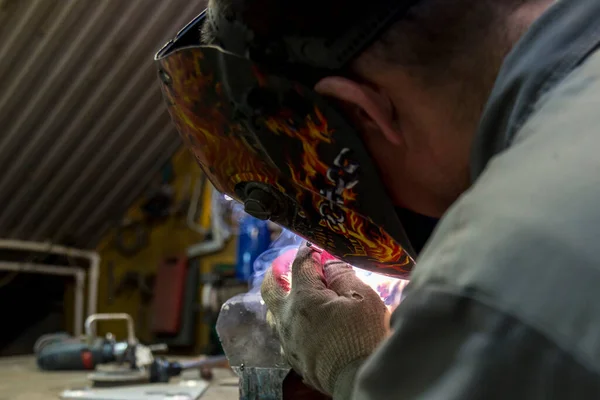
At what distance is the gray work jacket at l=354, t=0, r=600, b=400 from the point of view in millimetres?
251

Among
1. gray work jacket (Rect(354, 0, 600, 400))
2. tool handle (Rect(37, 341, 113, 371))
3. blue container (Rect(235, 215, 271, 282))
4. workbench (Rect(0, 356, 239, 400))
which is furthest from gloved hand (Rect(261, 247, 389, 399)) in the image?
blue container (Rect(235, 215, 271, 282))

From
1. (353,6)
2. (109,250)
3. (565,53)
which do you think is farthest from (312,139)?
(109,250)

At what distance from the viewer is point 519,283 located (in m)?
0.26

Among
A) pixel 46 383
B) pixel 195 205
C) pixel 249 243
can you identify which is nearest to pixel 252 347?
pixel 46 383

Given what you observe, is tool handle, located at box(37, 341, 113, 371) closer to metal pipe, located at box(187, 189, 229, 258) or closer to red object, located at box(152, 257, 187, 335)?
red object, located at box(152, 257, 187, 335)

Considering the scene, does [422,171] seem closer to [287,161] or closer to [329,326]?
[287,161]

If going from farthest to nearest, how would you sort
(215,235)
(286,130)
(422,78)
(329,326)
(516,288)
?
1. (215,235)
2. (329,326)
3. (286,130)
4. (422,78)
5. (516,288)

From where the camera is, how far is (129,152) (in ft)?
11.3

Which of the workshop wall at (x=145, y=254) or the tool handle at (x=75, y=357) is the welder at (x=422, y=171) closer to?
the tool handle at (x=75, y=357)

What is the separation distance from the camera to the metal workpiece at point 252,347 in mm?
891

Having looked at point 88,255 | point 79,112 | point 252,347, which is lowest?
point 88,255

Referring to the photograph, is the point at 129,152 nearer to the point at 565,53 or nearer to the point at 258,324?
the point at 258,324

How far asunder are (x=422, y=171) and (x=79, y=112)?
9.05 feet

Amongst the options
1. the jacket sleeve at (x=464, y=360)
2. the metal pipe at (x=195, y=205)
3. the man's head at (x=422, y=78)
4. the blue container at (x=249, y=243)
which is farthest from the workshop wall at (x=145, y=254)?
the jacket sleeve at (x=464, y=360)
